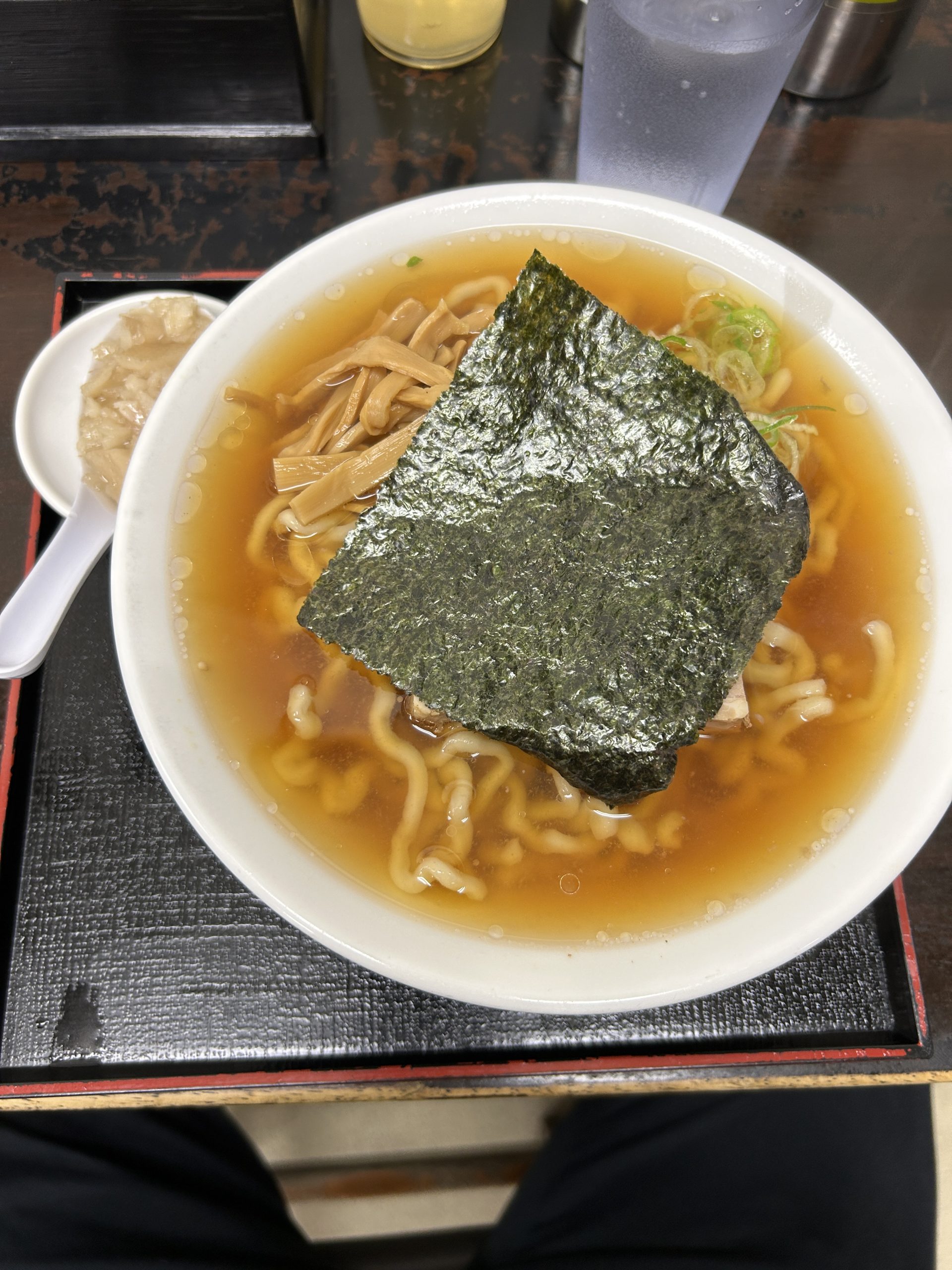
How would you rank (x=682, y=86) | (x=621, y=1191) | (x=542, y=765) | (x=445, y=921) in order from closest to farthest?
(x=445, y=921) < (x=542, y=765) < (x=682, y=86) < (x=621, y=1191)

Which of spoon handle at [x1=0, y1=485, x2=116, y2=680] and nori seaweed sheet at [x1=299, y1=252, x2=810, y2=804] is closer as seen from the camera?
nori seaweed sheet at [x1=299, y1=252, x2=810, y2=804]

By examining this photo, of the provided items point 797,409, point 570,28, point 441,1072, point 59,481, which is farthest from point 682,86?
point 441,1072

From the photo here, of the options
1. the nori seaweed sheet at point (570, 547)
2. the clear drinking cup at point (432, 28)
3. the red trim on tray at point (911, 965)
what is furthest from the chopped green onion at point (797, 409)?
the clear drinking cup at point (432, 28)

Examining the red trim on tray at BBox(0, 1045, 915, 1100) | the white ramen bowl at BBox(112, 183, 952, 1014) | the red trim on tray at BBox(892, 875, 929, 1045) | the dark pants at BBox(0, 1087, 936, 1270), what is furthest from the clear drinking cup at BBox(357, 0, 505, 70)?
the dark pants at BBox(0, 1087, 936, 1270)

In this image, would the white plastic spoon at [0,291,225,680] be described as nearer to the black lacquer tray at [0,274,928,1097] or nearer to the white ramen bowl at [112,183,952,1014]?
the black lacquer tray at [0,274,928,1097]

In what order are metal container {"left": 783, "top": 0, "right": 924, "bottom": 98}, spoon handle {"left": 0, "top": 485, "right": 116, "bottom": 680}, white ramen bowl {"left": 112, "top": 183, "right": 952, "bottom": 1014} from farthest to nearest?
metal container {"left": 783, "top": 0, "right": 924, "bottom": 98}, spoon handle {"left": 0, "top": 485, "right": 116, "bottom": 680}, white ramen bowl {"left": 112, "top": 183, "right": 952, "bottom": 1014}

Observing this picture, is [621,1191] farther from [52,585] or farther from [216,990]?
[52,585]
